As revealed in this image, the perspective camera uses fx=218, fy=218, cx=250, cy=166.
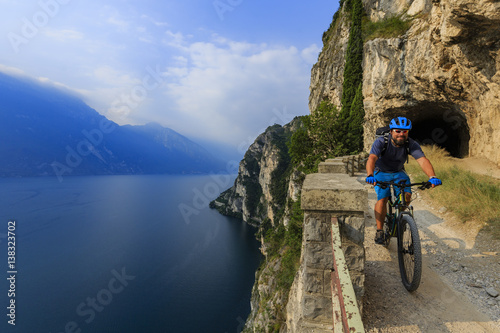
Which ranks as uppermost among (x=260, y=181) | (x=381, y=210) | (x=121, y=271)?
(x=381, y=210)

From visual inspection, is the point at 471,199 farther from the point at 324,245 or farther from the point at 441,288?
the point at 324,245

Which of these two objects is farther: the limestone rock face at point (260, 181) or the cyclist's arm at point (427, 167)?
the limestone rock face at point (260, 181)

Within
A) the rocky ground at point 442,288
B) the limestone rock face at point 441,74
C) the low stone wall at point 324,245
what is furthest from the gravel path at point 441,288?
the limestone rock face at point 441,74

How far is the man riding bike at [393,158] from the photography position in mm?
3648

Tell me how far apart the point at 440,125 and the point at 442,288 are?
22.5m

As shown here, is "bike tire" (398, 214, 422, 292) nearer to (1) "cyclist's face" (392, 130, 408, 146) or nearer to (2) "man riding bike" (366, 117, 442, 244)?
(2) "man riding bike" (366, 117, 442, 244)

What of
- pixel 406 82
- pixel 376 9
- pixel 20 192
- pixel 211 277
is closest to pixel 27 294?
pixel 211 277

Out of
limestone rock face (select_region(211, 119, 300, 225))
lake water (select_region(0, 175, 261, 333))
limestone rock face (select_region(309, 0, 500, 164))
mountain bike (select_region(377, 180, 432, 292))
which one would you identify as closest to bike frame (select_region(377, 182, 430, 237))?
mountain bike (select_region(377, 180, 432, 292))

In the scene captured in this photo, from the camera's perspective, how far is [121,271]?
5025cm

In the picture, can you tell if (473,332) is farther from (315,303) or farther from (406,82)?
(406,82)

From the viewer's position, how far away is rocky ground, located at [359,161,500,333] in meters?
2.90

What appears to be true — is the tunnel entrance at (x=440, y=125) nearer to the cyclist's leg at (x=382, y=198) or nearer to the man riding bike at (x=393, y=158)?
the man riding bike at (x=393, y=158)

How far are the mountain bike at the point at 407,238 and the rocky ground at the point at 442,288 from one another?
0.30 metres

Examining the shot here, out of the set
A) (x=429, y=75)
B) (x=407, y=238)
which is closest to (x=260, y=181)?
(x=429, y=75)
